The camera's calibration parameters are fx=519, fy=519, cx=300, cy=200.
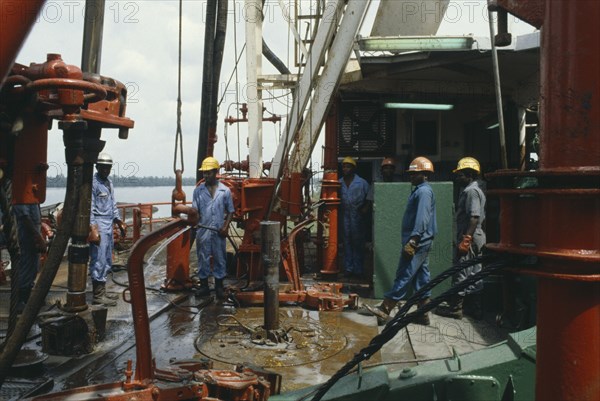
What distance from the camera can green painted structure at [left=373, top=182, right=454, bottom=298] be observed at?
6.71 metres

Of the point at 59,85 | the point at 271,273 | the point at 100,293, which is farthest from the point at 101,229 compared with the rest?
the point at 59,85

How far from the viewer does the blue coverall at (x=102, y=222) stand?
6.77 m

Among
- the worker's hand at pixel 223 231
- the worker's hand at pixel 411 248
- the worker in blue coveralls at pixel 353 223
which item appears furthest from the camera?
the worker in blue coveralls at pixel 353 223

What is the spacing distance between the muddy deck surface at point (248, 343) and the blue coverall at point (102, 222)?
554 millimetres

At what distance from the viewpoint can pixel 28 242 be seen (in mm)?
5785

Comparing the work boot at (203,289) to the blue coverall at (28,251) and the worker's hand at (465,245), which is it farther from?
the worker's hand at (465,245)

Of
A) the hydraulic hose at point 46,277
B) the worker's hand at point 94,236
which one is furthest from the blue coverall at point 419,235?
the hydraulic hose at point 46,277

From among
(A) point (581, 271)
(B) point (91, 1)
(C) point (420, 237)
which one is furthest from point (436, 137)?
(A) point (581, 271)

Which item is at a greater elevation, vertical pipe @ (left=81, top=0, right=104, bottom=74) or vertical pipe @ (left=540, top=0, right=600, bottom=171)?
vertical pipe @ (left=81, top=0, right=104, bottom=74)

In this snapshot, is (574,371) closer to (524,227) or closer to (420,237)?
(524,227)

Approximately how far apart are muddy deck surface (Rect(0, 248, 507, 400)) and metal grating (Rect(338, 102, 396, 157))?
4.54m

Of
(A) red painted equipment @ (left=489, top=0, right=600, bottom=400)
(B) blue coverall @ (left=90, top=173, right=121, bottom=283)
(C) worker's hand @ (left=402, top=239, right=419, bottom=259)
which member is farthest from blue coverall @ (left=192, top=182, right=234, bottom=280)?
(A) red painted equipment @ (left=489, top=0, right=600, bottom=400)

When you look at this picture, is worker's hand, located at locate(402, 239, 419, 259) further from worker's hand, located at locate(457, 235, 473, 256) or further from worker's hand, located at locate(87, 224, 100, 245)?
worker's hand, located at locate(87, 224, 100, 245)

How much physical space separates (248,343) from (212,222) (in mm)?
2443
